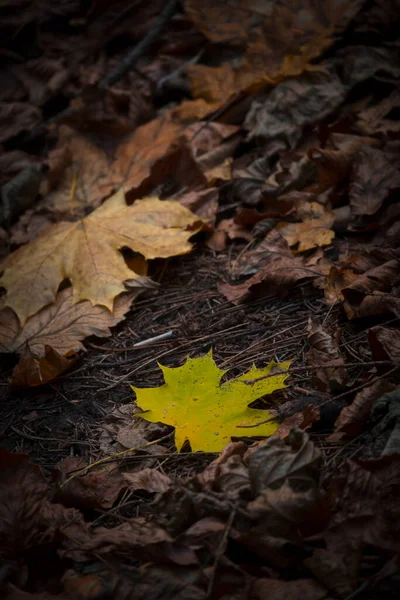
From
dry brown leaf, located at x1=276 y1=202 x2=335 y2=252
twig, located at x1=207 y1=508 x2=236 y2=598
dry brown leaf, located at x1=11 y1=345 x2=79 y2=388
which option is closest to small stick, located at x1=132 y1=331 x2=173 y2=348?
dry brown leaf, located at x1=11 y1=345 x2=79 y2=388

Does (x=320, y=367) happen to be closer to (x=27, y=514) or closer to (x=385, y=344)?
(x=385, y=344)

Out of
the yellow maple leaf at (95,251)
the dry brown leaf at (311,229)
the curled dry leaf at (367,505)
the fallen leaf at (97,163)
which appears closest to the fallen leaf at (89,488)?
the curled dry leaf at (367,505)

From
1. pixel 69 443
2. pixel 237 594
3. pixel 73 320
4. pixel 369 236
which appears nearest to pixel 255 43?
pixel 369 236

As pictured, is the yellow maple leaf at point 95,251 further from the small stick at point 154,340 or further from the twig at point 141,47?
the twig at point 141,47

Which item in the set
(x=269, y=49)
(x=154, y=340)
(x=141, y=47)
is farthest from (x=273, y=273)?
(x=141, y=47)

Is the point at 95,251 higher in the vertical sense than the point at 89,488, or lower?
higher

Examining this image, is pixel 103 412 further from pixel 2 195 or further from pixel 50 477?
pixel 2 195
